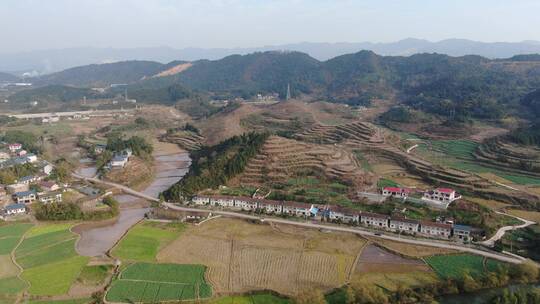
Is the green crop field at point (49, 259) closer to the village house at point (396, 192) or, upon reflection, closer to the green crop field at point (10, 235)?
the green crop field at point (10, 235)

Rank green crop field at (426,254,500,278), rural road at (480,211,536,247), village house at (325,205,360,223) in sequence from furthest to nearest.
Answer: village house at (325,205,360,223)
rural road at (480,211,536,247)
green crop field at (426,254,500,278)

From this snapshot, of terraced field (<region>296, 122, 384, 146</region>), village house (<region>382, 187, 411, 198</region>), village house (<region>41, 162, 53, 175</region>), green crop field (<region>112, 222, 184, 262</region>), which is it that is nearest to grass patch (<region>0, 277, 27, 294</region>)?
green crop field (<region>112, 222, 184, 262</region>)

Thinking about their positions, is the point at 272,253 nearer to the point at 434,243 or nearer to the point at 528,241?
the point at 434,243

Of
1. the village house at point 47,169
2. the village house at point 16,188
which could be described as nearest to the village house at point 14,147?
the village house at point 47,169

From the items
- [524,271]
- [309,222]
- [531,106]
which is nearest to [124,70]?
[531,106]

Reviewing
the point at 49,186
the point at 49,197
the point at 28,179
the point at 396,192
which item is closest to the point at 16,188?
the point at 28,179

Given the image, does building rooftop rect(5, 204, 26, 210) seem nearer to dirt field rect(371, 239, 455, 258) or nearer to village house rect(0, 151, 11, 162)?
village house rect(0, 151, 11, 162)
